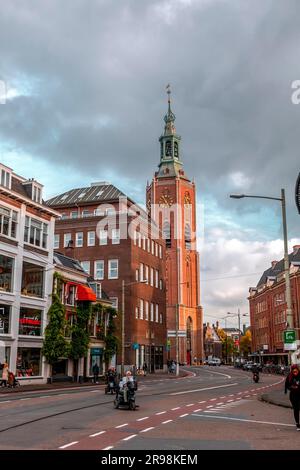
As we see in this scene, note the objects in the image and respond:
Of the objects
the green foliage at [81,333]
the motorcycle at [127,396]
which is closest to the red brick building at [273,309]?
the green foliage at [81,333]

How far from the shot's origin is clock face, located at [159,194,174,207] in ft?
416

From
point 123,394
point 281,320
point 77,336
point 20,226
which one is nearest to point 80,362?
point 77,336

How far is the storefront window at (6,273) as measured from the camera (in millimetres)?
38438

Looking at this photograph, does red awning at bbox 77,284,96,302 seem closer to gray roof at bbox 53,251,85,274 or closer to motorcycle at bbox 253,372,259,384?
gray roof at bbox 53,251,85,274

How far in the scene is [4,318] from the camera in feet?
126

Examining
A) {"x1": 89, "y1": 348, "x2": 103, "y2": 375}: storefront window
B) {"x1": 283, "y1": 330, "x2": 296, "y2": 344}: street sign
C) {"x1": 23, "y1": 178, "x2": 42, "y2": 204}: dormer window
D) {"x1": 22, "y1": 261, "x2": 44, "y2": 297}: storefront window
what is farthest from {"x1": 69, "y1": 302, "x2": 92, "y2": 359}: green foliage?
{"x1": 283, "y1": 330, "x2": 296, "y2": 344}: street sign

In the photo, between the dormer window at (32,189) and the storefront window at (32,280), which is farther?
the dormer window at (32,189)

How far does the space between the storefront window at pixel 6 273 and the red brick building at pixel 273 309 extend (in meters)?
49.6

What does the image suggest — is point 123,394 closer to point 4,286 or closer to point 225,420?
point 225,420

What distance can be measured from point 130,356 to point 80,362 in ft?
52.0

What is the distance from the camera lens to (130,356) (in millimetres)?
62625

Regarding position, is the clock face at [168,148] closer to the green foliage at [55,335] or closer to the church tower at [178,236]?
the church tower at [178,236]

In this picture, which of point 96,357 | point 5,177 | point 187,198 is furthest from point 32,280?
point 187,198

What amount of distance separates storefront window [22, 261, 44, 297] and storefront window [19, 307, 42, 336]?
1.30m
